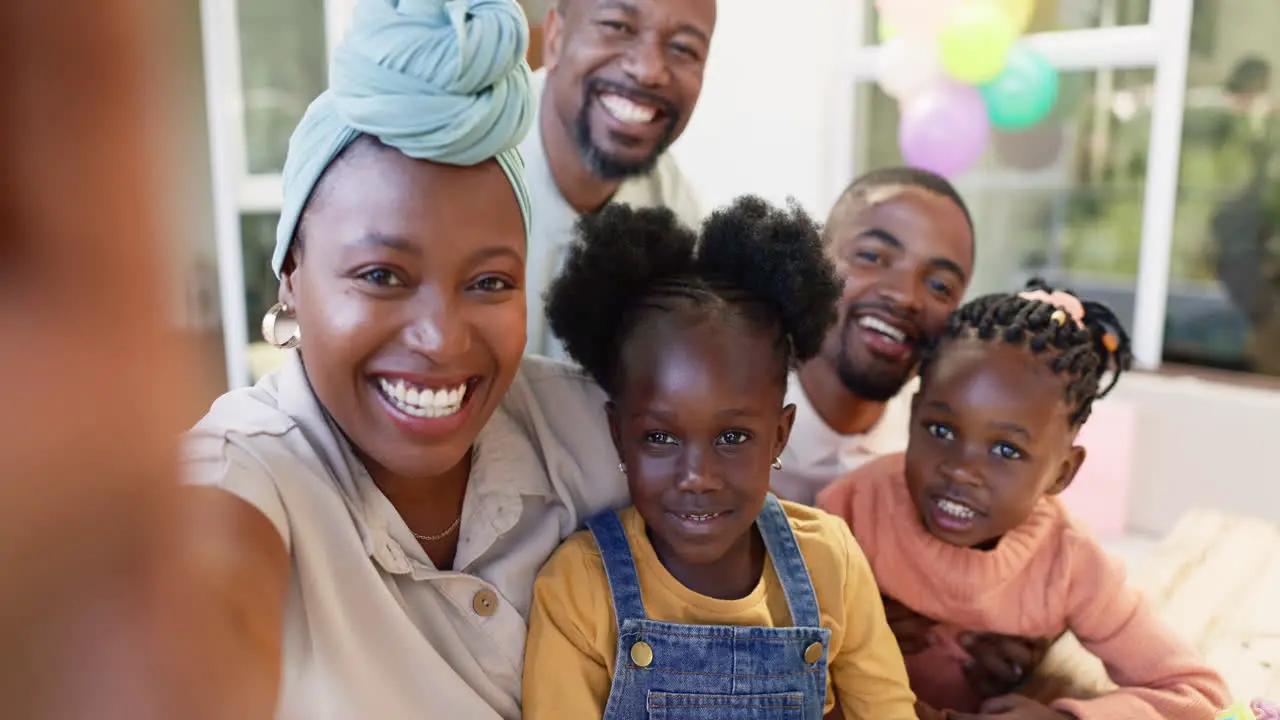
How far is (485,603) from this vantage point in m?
1.22

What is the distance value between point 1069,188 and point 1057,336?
267 cm

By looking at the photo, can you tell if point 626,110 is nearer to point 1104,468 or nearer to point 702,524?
point 702,524

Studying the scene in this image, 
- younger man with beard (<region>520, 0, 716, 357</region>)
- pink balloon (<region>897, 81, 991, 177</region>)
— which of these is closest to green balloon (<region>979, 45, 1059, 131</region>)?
pink balloon (<region>897, 81, 991, 177</region>)

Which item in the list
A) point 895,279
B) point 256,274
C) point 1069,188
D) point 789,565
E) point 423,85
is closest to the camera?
point 423,85

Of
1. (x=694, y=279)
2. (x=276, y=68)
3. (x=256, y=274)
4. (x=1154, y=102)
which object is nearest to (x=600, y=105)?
(x=694, y=279)

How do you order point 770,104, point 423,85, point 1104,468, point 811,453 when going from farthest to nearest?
1. point 770,104
2. point 1104,468
3. point 811,453
4. point 423,85

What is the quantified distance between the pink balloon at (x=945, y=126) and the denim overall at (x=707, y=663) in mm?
2148

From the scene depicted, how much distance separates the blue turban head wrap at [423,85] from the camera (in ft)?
3.44

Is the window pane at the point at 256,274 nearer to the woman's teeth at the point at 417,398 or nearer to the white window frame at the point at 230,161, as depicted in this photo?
the white window frame at the point at 230,161

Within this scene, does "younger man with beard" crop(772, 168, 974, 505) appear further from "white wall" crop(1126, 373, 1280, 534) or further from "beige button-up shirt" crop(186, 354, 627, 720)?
"white wall" crop(1126, 373, 1280, 534)

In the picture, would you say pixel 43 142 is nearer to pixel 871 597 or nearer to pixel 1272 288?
pixel 871 597

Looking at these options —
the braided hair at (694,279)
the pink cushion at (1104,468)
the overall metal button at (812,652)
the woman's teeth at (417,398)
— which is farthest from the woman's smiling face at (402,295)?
the pink cushion at (1104,468)

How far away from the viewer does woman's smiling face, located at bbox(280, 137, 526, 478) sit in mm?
1100

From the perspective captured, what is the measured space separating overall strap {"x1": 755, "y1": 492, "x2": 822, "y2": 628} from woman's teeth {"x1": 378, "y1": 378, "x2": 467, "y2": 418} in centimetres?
52
